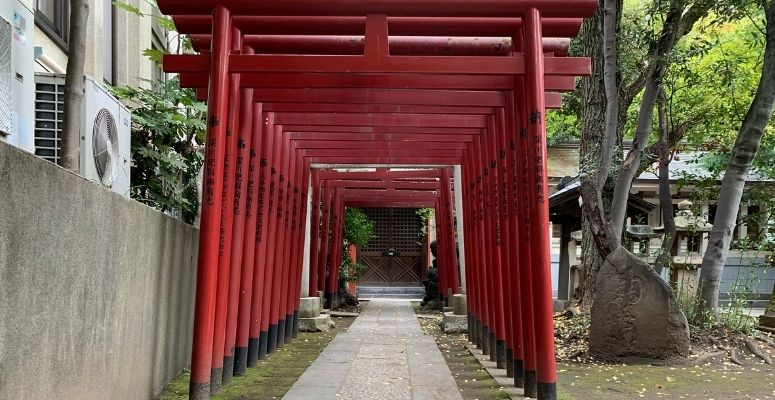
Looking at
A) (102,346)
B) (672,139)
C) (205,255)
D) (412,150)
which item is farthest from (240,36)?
(672,139)

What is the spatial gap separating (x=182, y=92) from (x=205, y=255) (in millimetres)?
4314

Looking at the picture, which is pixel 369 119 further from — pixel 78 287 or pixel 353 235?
pixel 353 235

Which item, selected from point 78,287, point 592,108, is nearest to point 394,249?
point 592,108

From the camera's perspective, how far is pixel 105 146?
6215mm

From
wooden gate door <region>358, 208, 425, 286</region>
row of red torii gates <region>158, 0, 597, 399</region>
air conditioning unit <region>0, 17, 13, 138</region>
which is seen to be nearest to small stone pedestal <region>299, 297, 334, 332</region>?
row of red torii gates <region>158, 0, 597, 399</region>

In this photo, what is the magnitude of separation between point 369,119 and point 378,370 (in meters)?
2.95

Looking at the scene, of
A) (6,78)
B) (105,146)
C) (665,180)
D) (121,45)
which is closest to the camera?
(6,78)

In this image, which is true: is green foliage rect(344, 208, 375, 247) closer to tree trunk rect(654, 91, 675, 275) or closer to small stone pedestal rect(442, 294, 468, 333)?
small stone pedestal rect(442, 294, 468, 333)

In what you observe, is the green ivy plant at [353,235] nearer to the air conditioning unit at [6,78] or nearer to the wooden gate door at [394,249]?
the wooden gate door at [394,249]

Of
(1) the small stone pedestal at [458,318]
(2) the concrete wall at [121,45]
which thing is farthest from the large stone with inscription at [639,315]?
(2) the concrete wall at [121,45]

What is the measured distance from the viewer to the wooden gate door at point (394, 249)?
2702 cm

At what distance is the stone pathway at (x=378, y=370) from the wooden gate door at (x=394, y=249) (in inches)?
508

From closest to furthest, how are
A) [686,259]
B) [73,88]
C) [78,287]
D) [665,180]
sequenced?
1. [78,287]
2. [73,88]
3. [686,259]
4. [665,180]

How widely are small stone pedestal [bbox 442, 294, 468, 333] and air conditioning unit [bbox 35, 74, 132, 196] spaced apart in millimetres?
8483
